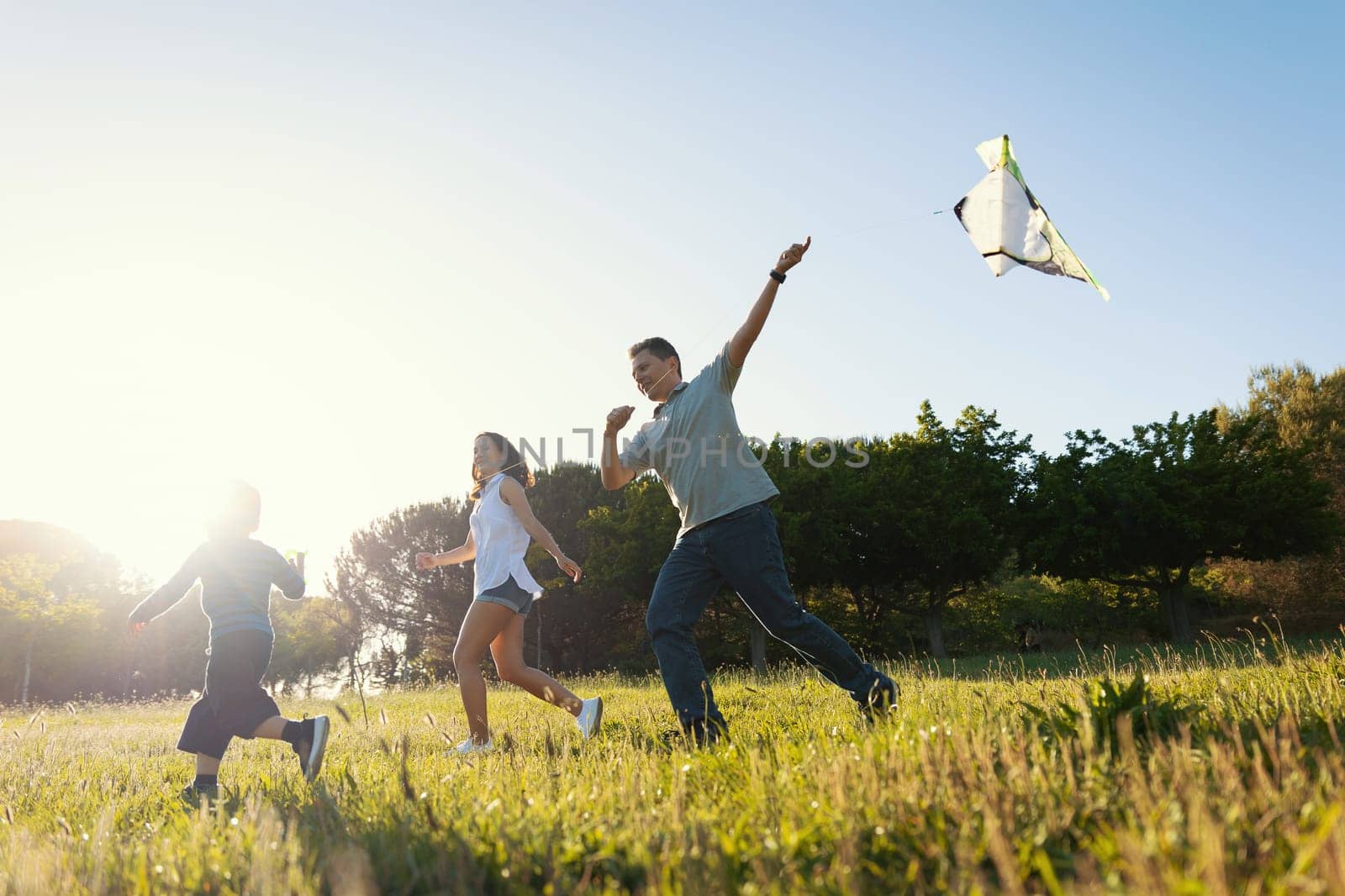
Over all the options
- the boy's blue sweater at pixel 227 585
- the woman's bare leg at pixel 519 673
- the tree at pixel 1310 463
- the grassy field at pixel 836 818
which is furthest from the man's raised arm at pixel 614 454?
the tree at pixel 1310 463

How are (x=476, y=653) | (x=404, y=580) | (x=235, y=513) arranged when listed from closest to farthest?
1. (x=235, y=513)
2. (x=476, y=653)
3. (x=404, y=580)

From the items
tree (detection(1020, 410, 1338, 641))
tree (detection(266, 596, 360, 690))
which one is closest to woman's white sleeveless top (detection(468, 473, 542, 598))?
tree (detection(1020, 410, 1338, 641))

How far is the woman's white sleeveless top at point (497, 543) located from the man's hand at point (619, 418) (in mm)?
1508

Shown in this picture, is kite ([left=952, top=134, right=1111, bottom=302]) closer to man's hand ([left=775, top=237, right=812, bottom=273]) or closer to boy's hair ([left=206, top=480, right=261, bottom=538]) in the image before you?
man's hand ([left=775, top=237, right=812, bottom=273])

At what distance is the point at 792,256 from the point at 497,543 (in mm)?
2905

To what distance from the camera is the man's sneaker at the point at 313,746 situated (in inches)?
172

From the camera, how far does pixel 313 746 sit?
445 centimetres

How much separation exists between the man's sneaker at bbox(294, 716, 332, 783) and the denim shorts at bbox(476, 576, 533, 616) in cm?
137

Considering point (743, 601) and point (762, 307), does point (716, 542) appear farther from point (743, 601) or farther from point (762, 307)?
point (762, 307)

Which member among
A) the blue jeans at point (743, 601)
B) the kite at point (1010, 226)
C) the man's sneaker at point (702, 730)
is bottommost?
the man's sneaker at point (702, 730)

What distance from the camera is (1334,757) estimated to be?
6.89 ft

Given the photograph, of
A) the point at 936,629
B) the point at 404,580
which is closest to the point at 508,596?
the point at 936,629

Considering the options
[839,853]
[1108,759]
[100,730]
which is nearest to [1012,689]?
[1108,759]

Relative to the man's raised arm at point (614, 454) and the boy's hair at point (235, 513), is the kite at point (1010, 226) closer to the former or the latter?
the man's raised arm at point (614, 454)
